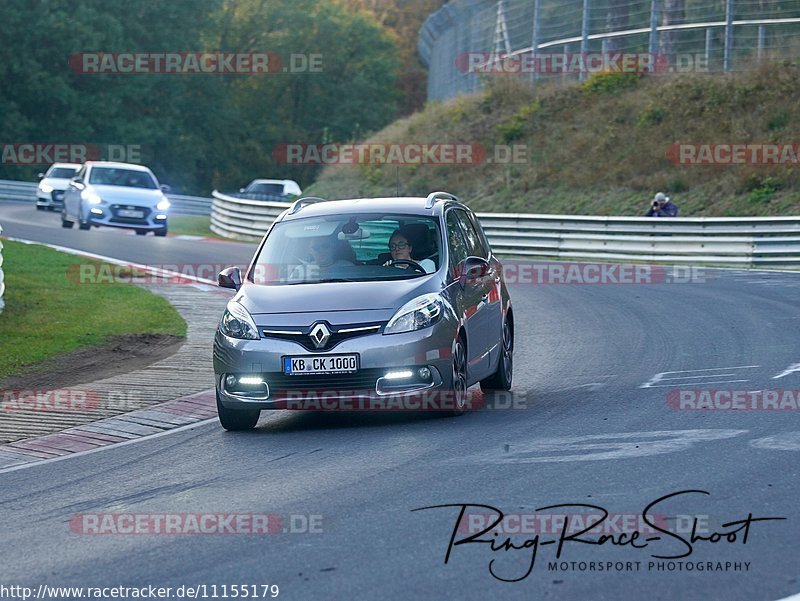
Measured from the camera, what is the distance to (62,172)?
4981 centimetres

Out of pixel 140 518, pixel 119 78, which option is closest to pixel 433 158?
pixel 119 78

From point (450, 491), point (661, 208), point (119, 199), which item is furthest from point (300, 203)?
point (119, 199)

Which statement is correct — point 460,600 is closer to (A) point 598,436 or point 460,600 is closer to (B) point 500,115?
(A) point 598,436

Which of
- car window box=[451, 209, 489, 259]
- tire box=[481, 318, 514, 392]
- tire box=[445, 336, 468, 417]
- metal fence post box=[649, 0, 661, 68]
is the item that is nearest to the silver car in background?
metal fence post box=[649, 0, 661, 68]

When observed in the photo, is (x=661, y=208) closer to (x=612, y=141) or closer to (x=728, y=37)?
(x=728, y=37)

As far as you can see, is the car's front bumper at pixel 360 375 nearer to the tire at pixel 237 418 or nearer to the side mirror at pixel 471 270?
the tire at pixel 237 418

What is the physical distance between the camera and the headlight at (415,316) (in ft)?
32.8

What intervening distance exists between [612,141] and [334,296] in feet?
103

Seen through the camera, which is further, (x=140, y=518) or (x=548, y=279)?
(x=548, y=279)

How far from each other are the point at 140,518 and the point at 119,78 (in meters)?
67.5

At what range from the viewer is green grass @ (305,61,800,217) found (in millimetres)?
35281

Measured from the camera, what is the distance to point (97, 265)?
82.2ft

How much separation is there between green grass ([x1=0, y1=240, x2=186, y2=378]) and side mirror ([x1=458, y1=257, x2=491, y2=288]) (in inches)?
192

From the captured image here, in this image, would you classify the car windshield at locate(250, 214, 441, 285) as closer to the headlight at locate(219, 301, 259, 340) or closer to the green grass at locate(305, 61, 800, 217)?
the headlight at locate(219, 301, 259, 340)
